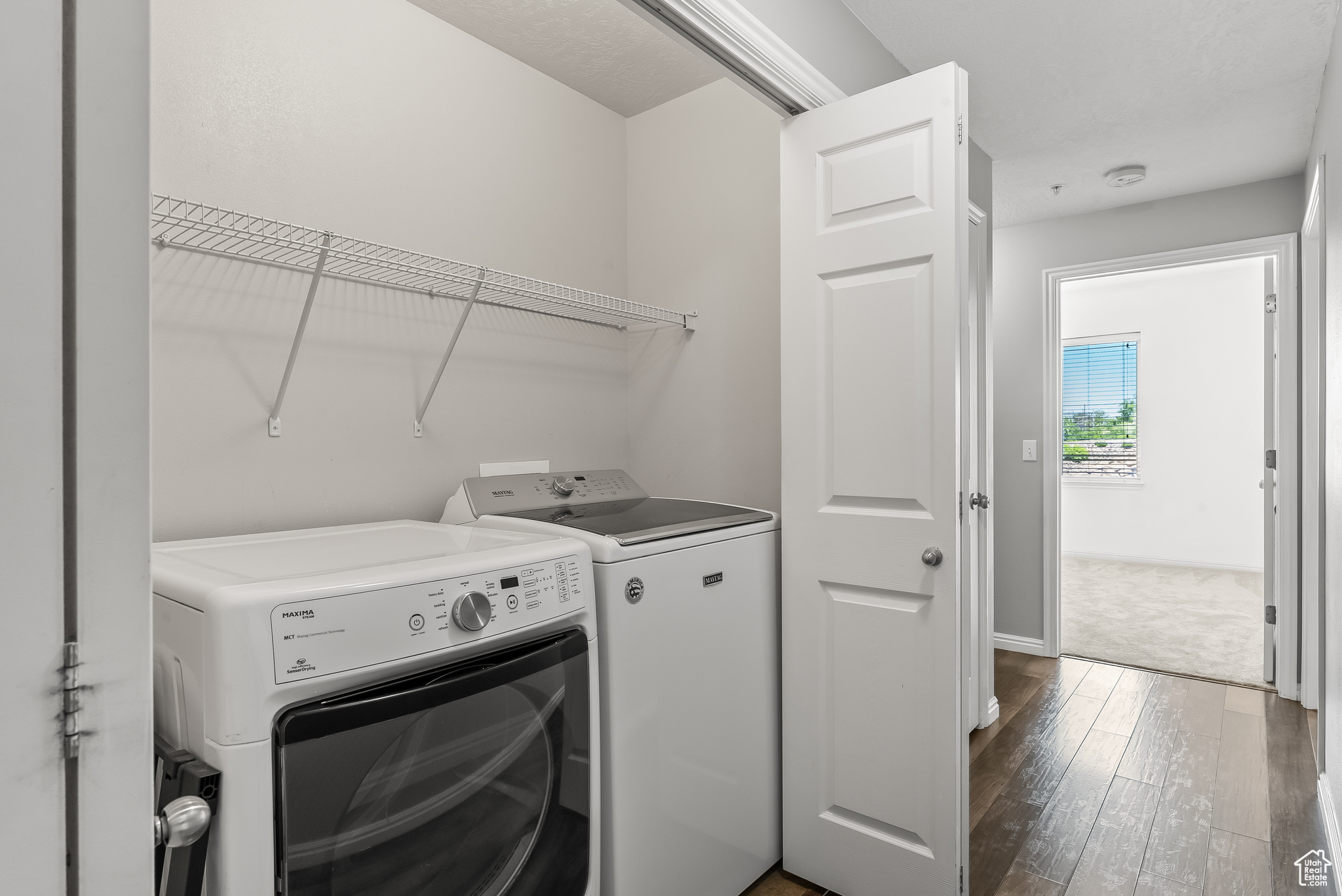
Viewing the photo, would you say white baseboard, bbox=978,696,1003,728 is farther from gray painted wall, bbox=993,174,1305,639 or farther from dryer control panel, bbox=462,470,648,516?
dryer control panel, bbox=462,470,648,516

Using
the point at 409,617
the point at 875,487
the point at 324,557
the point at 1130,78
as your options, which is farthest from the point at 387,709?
the point at 1130,78

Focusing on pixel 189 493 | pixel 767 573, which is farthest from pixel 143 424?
pixel 767 573

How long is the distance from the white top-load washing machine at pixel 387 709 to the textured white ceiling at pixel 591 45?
4.92ft

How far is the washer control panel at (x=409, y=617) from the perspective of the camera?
0.96m

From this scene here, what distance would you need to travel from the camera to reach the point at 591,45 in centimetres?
213

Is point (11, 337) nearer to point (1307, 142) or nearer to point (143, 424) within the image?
point (143, 424)

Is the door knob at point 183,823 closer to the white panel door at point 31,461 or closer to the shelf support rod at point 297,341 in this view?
the white panel door at point 31,461

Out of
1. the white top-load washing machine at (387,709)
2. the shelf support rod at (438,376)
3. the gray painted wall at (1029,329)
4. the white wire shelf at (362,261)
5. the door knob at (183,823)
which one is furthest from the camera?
the gray painted wall at (1029,329)

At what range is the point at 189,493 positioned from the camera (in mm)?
1482

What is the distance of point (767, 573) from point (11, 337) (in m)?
1.66

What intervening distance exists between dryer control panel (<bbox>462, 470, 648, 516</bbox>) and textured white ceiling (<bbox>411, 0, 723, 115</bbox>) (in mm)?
1215

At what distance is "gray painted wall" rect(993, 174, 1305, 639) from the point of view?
3449 mm

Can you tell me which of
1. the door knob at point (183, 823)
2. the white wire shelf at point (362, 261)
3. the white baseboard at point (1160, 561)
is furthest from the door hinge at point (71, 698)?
the white baseboard at point (1160, 561)

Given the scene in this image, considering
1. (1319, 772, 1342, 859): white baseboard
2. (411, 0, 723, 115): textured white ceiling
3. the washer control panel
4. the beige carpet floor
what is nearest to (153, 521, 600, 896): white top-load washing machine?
the washer control panel
